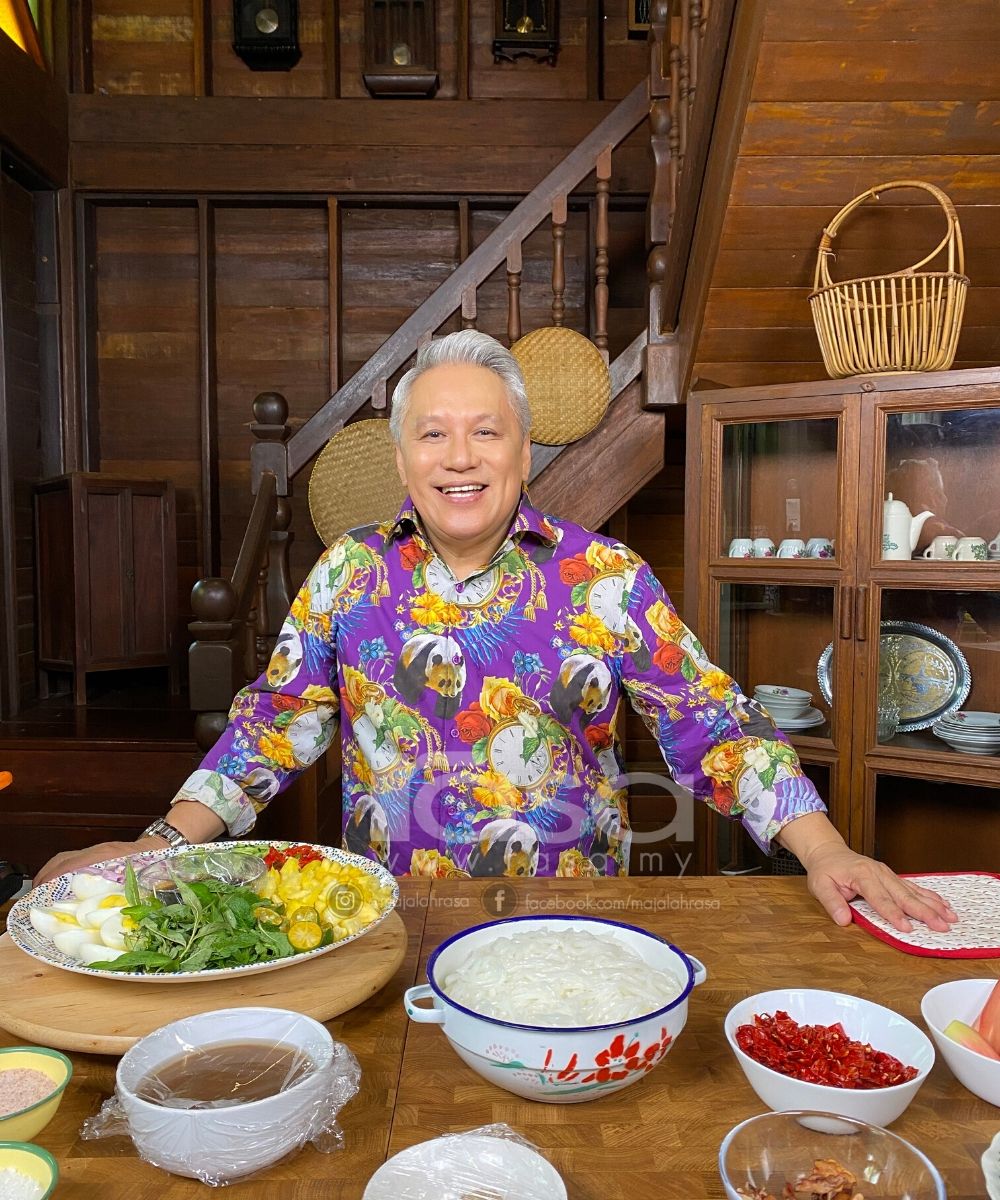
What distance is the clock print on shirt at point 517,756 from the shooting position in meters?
1.71

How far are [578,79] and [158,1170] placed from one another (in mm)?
5010

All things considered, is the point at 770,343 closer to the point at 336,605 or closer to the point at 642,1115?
the point at 336,605

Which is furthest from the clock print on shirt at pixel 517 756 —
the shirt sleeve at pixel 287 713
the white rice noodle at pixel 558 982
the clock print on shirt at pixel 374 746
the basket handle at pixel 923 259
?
the basket handle at pixel 923 259

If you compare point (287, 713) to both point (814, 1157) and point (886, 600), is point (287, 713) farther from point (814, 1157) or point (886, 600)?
point (886, 600)

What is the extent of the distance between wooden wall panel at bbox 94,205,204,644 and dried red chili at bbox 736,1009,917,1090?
4335 mm

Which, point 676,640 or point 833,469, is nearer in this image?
point 676,640

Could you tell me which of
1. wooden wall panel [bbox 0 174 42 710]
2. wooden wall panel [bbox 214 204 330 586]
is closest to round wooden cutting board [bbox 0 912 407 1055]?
wooden wall panel [bbox 0 174 42 710]

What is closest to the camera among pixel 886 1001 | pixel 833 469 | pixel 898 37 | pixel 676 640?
pixel 886 1001

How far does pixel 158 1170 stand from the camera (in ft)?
2.57

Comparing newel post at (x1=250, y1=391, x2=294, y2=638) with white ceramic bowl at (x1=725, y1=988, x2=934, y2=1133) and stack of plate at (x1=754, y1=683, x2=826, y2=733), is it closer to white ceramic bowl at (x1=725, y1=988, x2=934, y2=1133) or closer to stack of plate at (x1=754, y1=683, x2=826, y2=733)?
stack of plate at (x1=754, y1=683, x2=826, y2=733)

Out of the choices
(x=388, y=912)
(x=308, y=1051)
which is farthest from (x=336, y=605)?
(x=308, y=1051)

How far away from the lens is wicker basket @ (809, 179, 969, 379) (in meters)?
2.51

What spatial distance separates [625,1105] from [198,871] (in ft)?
1.78

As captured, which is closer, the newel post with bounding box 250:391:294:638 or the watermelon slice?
the watermelon slice
